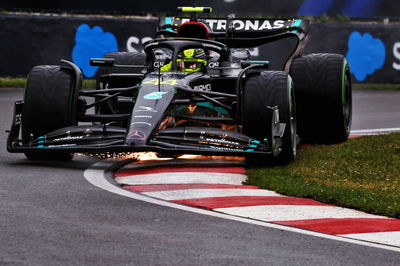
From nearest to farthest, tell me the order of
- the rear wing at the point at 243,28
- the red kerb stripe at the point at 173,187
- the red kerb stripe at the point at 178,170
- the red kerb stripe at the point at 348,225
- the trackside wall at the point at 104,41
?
the red kerb stripe at the point at 348,225
the red kerb stripe at the point at 173,187
the red kerb stripe at the point at 178,170
the rear wing at the point at 243,28
the trackside wall at the point at 104,41

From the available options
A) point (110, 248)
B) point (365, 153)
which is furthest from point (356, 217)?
point (365, 153)

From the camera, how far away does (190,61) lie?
11.5m

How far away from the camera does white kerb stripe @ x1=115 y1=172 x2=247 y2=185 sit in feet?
29.4

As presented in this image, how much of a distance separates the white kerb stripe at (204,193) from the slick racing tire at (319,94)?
3.59m

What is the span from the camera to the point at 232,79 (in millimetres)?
11117

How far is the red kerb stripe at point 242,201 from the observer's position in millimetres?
7828

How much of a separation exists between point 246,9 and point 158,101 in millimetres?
11255

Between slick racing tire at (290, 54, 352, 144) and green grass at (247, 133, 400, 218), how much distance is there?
0.23m

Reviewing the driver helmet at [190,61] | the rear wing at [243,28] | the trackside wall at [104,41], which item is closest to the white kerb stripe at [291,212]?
the driver helmet at [190,61]

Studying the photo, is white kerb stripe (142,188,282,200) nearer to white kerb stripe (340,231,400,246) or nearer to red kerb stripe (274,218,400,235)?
red kerb stripe (274,218,400,235)

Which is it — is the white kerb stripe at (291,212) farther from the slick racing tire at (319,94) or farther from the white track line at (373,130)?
the white track line at (373,130)

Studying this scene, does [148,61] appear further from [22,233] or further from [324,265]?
[324,265]

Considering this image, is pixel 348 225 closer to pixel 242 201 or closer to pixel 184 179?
pixel 242 201

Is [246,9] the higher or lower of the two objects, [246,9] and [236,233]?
the higher
